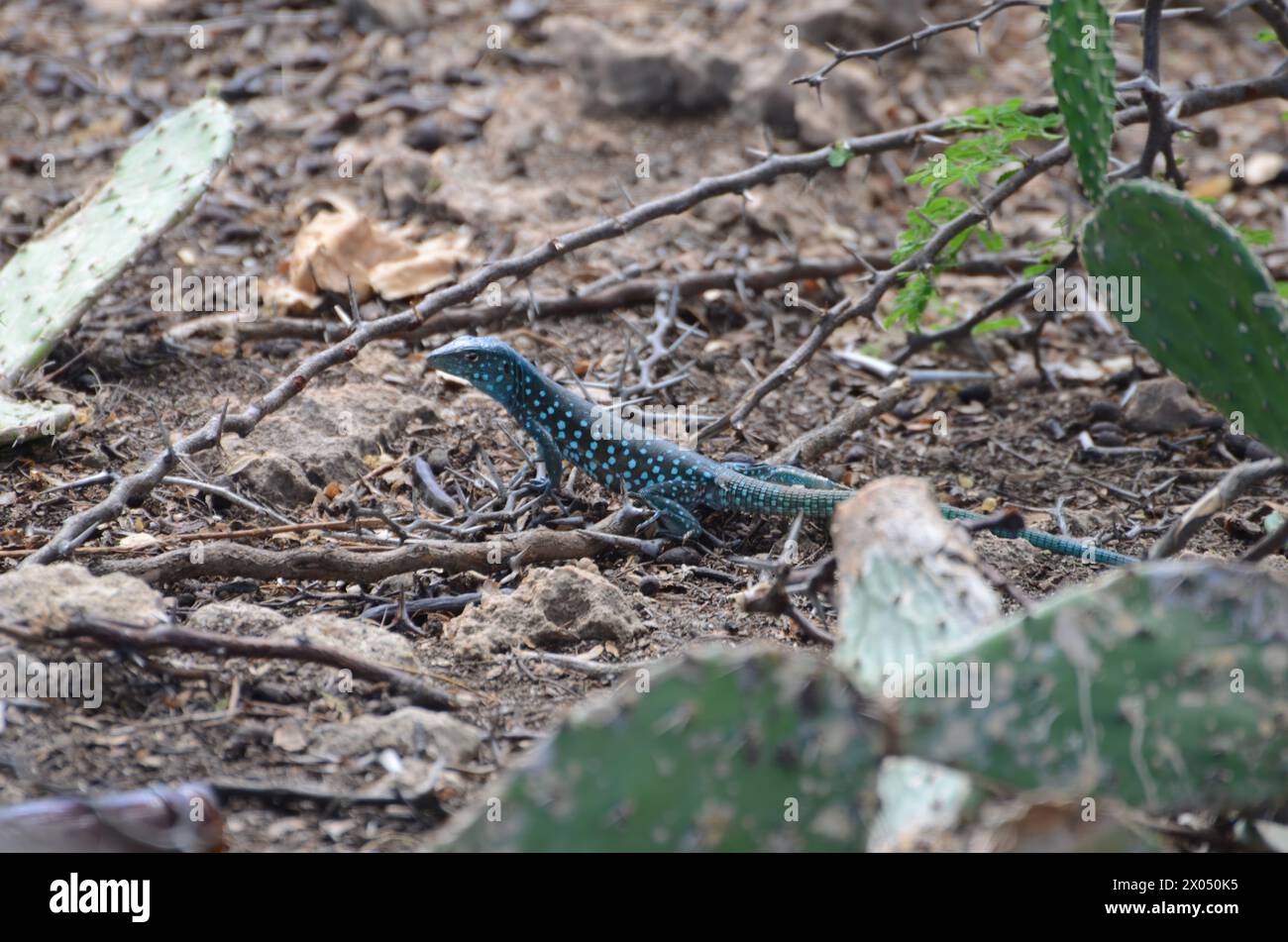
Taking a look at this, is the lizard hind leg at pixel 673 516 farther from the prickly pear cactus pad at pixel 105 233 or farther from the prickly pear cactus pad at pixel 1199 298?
the prickly pear cactus pad at pixel 105 233

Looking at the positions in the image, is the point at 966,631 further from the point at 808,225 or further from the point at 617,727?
the point at 808,225

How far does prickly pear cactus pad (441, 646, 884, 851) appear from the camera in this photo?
2.16 metres

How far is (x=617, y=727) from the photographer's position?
2176 mm

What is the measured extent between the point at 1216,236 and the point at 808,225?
4.45 metres

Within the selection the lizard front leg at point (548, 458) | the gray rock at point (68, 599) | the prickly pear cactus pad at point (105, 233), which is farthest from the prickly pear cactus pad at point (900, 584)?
the prickly pear cactus pad at point (105, 233)

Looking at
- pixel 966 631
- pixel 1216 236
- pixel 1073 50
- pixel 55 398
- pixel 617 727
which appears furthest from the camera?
pixel 55 398

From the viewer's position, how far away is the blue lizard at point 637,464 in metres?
4.68

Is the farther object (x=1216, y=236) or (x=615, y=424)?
(x=615, y=424)

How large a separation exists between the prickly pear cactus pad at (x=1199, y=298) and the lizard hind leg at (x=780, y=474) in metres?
1.55

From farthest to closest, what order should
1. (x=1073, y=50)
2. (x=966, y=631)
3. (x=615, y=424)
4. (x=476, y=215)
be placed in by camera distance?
(x=476, y=215) < (x=615, y=424) < (x=1073, y=50) < (x=966, y=631)

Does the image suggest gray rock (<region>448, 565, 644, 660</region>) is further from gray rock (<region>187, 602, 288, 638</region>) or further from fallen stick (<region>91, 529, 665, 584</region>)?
gray rock (<region>187, 602, 288, 638</region>)

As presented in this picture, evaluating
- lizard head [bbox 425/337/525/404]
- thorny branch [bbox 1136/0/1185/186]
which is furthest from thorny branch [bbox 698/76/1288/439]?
lizard head [bbox 425/337/525/404]

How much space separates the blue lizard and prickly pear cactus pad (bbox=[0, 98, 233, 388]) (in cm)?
136
